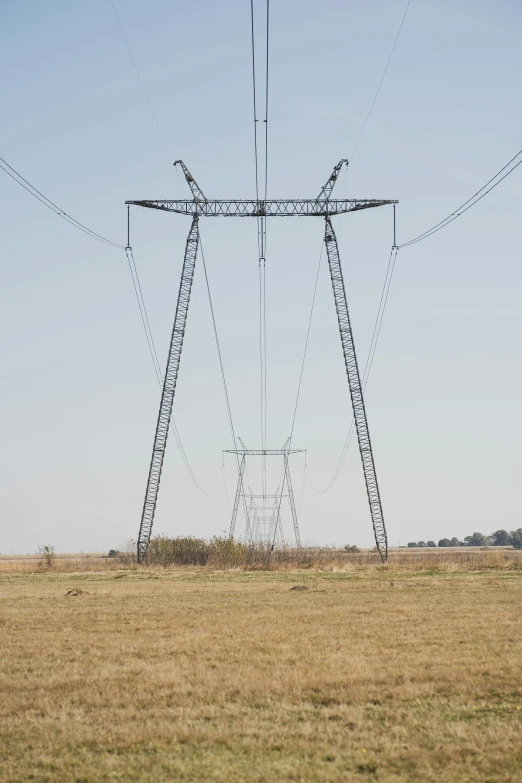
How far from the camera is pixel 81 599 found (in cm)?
3014

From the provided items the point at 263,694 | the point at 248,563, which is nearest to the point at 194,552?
the point at 248,563

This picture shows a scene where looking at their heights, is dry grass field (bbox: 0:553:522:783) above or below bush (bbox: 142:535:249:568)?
below

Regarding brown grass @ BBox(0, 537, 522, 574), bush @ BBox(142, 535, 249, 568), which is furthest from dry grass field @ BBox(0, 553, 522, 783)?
bush @ BBox(142, 535, 249, 568)

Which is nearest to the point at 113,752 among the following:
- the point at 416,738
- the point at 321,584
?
the point at 416,738

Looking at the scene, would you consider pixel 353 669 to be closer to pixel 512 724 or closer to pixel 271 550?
pixel 512 724

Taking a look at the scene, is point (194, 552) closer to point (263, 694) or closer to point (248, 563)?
point (248, 563)

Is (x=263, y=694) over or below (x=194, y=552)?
below

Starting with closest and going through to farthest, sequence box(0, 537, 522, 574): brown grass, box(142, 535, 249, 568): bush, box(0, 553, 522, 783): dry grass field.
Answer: box(0, 553, 522, 783): dry grass field, box(0, 537, 522, 574): brown grass, box(142, 535, 249, 568): bush

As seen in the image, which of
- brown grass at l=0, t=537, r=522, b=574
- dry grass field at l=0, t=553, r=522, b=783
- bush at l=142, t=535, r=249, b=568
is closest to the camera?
dry grass field at l=0, t=553, r=522, b=783

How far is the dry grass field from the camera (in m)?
9.33

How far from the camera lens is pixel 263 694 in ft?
41.5

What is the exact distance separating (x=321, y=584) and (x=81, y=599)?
444 inches

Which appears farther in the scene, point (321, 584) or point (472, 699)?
point (321, 584)

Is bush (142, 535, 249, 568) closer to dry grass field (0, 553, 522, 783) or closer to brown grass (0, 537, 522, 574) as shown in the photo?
brown grass (0, 537, 522, 574)
